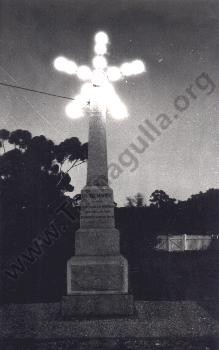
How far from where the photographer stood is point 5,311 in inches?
286

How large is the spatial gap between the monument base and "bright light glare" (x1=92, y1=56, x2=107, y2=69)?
14.7 ft

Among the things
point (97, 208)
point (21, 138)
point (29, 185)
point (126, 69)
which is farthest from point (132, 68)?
point (21, 138)

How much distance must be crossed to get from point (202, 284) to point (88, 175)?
6.50 meters

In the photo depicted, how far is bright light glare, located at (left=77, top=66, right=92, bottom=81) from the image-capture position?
24.9 ft

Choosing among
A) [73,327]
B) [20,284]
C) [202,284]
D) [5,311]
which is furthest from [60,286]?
[73,327]

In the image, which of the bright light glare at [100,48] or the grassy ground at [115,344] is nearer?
the grassy ground at [115,344]

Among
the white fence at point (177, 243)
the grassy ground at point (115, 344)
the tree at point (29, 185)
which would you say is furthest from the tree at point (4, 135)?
the grassy ground at point (115, 344)

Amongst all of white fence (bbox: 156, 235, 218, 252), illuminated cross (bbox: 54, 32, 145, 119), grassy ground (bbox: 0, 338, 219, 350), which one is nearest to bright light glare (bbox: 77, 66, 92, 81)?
illuminated cross (bbox: 54, 32, 145, 119)

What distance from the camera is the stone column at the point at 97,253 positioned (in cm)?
638

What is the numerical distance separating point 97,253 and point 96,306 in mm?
918

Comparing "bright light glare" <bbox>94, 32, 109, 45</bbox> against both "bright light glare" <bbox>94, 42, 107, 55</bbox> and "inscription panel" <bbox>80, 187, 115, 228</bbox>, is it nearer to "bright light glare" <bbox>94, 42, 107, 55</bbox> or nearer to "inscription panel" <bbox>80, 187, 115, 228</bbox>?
"bright light glare" <bbox>94, 42, 107, 55</bbox>

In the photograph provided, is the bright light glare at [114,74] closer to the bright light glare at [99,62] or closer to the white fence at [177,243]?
the bright light glare at [99,62]

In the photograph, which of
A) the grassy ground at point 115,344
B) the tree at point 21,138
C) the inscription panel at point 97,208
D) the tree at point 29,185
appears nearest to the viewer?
the grassy ground at point 115,344

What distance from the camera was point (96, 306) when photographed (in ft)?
20.9
